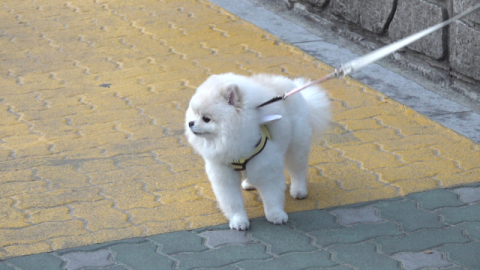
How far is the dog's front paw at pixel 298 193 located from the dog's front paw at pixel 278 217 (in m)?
0.33

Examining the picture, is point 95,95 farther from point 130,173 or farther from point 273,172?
point 273,172

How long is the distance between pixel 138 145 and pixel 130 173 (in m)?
0.47

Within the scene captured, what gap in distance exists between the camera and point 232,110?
3742mm

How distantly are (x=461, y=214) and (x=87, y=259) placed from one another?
230 cm

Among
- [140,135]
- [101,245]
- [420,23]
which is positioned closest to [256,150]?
[101,245]

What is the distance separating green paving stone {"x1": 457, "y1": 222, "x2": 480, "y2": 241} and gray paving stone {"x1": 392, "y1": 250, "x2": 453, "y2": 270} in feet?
1.03

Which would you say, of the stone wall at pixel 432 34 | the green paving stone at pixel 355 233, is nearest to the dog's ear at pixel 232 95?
the green paving stone at pixel 355 233

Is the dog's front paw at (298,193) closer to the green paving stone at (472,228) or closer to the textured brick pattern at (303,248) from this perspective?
the textured brick pattern at (303,248)

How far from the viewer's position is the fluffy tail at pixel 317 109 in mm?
4461

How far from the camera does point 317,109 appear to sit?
4492 mm

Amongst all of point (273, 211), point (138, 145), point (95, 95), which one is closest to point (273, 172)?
point (273, 211)

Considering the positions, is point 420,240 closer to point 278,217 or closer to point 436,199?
point 436,199

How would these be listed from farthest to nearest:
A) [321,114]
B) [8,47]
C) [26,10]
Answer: [26,10]
[8,47]
[321,114]

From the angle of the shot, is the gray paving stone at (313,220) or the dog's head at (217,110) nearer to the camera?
the dog's head at (217,110)
